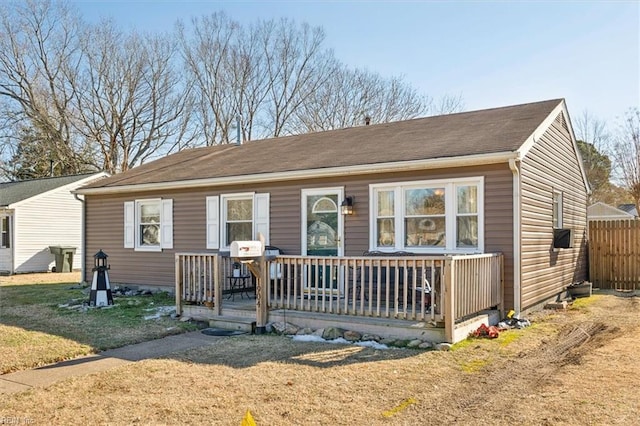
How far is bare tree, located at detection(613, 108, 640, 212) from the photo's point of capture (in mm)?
21641

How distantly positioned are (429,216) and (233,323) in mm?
3765

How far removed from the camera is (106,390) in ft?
16.1

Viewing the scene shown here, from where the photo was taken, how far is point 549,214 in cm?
1005

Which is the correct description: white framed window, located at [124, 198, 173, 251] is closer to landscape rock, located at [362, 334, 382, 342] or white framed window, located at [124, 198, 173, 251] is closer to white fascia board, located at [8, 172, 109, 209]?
landscape rock, located at [362, 334, 382, 342]

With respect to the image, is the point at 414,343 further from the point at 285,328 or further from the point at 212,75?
the point at 212,75

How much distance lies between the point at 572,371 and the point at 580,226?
340 inches

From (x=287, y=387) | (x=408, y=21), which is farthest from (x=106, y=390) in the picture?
(x=408, y=21)

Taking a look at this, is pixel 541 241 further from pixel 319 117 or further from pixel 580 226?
pixel 319 117

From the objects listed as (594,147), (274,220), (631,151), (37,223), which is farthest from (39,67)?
(594,147)

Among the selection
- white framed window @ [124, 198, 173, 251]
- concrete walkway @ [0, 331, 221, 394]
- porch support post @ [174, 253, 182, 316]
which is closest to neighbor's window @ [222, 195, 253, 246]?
white framed window @ [124, 198, 173, 251]

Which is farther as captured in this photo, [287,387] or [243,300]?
[243,300]

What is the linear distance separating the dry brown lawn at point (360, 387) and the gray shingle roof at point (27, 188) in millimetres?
16058

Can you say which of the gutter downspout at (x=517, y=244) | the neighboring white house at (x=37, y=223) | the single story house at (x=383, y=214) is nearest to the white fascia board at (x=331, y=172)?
the single story house at (x=383, y=214)

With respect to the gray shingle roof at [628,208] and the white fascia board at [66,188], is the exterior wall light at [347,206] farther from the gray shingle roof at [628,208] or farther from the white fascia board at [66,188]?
the gray shingle roof at [628,208]
